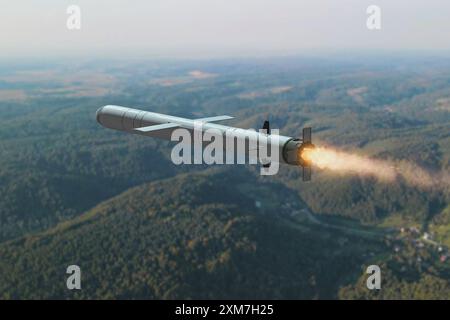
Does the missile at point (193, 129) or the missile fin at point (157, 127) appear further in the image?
the missile fin at point (157, 127)

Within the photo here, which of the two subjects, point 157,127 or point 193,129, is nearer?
point 157,127

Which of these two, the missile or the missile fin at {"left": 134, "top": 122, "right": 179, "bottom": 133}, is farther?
the missile fin at {"left": 134, "top": 122, "right": 179, "bottom": 133}

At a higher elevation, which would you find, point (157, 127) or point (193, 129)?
point (157, 127)
